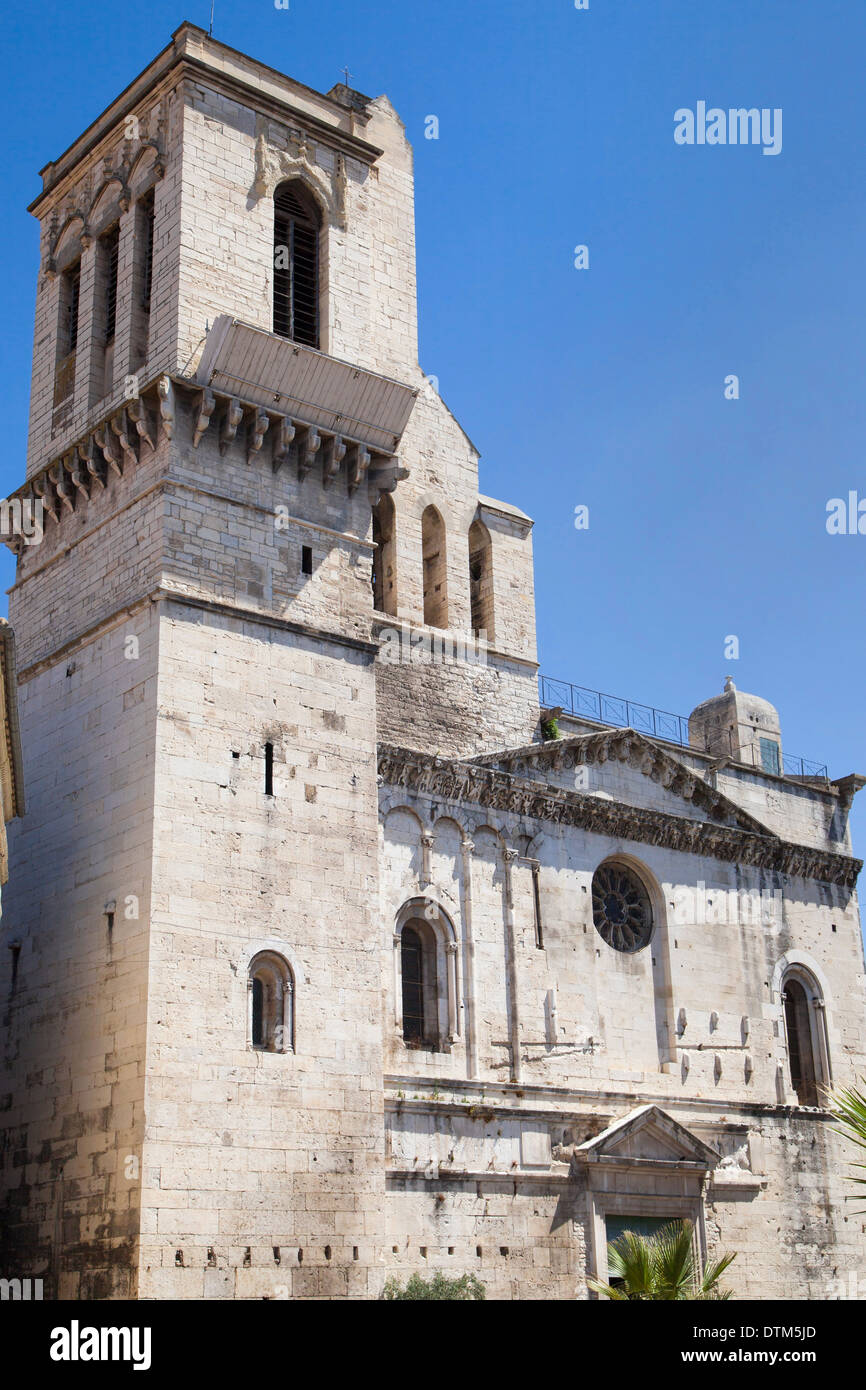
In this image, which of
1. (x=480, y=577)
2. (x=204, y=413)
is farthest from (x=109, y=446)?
(x=480, y=577)

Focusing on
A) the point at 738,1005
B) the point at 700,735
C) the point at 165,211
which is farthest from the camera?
the point at 700,735

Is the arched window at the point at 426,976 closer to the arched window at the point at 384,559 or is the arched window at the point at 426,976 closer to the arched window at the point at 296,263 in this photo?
the arched window at the point at 384,559

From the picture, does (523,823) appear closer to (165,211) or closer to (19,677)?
(19,677)

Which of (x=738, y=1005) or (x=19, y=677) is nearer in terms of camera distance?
(x=19, y=677)

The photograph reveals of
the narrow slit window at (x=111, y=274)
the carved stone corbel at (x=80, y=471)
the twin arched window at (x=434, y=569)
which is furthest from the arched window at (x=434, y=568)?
the carved stone corbel at (x=80, y=471)

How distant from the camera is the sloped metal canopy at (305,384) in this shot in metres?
22.2

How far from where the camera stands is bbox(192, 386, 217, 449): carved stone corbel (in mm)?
22078

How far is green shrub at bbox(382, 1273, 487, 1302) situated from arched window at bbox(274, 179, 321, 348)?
45.7 feet

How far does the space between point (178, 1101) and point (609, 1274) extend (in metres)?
8.55

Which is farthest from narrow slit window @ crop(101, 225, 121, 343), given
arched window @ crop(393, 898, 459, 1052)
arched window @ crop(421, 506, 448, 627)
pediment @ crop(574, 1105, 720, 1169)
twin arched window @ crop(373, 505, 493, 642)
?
pediment @ crop(574, 1105, 720, 1169)

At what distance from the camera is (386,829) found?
23.9 meters

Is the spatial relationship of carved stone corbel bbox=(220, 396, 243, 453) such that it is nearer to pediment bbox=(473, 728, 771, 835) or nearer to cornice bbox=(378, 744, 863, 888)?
cornice bbox=(378, 744, 863, 888)
